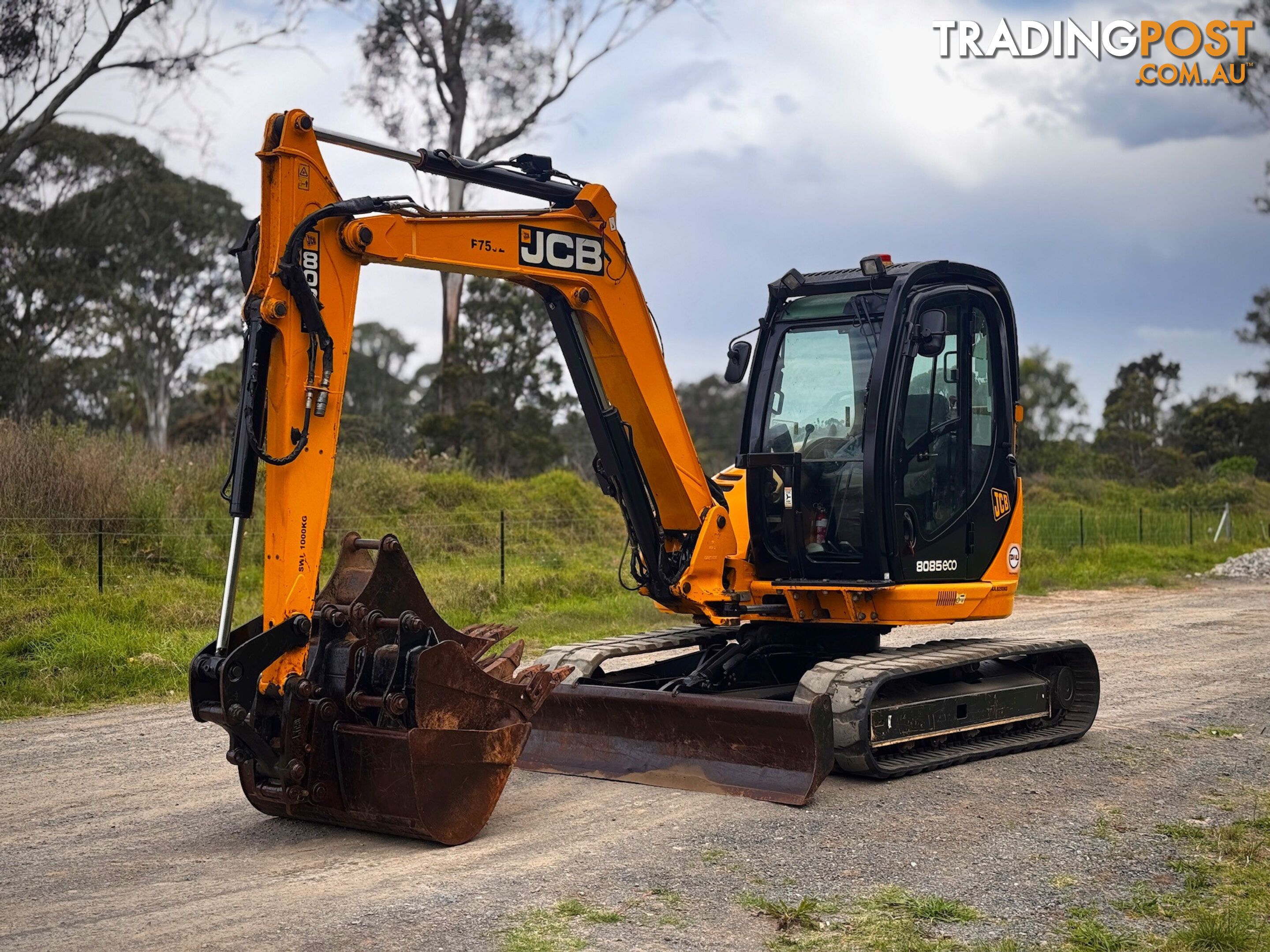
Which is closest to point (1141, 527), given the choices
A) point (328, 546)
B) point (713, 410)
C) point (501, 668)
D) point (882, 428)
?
point (328, 546)

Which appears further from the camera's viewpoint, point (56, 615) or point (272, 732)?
point (56, 615)

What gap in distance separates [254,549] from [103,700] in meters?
5.97

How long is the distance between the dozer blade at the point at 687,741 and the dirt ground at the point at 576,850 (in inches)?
5.7

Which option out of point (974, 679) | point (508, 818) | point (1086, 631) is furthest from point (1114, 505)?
point (508, 818)

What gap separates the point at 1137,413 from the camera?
55.6 m

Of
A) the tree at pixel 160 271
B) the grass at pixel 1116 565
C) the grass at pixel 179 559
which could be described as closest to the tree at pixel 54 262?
the tree at pixel 160 271

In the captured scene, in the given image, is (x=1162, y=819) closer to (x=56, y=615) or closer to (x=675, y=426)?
(x=675, y=426)

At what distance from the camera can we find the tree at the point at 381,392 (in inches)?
1305

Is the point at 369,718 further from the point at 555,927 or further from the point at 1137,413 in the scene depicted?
the point at 1137,413

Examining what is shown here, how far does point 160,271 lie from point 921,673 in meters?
34.9

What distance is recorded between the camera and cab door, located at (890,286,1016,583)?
8258 mm

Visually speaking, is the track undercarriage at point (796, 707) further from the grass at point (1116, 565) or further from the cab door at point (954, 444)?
the grass at point (1116, 565)

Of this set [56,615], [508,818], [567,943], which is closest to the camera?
[567,943]

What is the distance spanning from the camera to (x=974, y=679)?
8.88 meters
